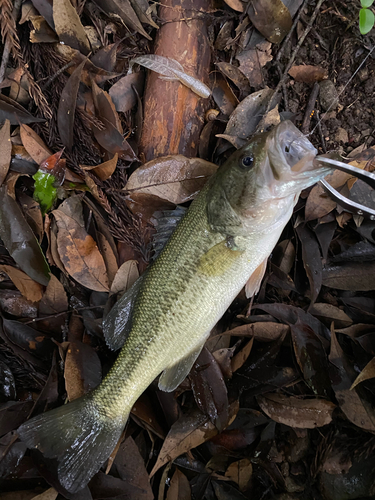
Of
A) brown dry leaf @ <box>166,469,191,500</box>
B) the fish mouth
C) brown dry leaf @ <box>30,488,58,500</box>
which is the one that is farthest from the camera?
brown dry leaf @ <box>166,469,191,500</box>

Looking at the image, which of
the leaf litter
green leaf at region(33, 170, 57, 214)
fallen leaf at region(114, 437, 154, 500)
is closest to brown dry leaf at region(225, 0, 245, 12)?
the leaf litter

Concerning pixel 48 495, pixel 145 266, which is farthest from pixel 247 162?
pixel 48 495

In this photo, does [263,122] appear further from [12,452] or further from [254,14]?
[12,452]

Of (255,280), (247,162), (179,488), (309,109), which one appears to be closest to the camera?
(247,162)

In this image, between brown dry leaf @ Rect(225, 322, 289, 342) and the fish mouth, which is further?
brown dry leaf @ Rect(225, 322, 289, 342)

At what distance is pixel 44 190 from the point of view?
80.7 inches

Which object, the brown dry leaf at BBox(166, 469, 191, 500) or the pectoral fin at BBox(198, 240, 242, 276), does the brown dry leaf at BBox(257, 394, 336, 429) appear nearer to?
the brown dry leaf at BBox(166, 469, 191, 500)

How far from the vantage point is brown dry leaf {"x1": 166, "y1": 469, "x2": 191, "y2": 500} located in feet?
6.78

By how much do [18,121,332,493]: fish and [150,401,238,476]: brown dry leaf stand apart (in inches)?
13.8

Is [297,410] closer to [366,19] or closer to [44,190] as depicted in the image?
[44,190]

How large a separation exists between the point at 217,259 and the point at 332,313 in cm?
93

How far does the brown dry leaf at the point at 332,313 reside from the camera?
2.13 m

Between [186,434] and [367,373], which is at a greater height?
[367,373]

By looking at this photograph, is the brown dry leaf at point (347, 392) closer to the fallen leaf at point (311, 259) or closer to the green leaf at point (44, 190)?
the fallen leaf at point (311, 259)
